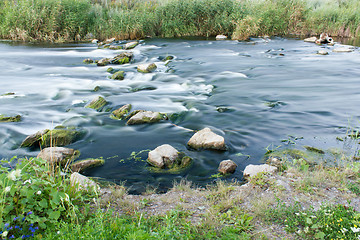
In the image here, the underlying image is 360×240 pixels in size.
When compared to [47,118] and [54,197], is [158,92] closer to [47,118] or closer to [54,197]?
[47,118]

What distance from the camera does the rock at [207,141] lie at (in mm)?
5207

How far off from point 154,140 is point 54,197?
3100mm

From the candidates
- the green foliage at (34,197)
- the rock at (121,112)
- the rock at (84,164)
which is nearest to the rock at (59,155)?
the rock at (84,164)

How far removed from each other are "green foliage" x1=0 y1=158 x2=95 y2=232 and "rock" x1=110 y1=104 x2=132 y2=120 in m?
3.97

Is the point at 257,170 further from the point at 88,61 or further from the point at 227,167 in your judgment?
the point at 88,61

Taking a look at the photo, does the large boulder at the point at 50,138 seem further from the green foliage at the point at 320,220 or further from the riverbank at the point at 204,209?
the green foliage at the point at 320,220

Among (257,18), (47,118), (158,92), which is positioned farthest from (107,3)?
(47,118)

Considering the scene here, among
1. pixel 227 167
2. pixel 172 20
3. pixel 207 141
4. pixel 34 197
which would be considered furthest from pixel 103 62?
pixel 34 197

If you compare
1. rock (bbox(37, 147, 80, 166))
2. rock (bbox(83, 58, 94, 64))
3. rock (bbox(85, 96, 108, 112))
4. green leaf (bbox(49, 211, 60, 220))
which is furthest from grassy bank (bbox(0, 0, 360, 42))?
green leaf (bbox(49, 211, 60, 220))

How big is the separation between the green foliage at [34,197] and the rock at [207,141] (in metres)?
2.70

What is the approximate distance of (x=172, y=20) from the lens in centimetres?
1980

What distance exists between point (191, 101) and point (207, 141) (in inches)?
118

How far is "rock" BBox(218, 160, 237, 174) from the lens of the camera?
4484 millimetres

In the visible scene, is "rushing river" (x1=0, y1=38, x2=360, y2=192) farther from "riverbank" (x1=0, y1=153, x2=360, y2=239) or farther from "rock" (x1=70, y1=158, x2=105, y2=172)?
"riverbank" (x1=0, y1=153, x2=360, y2=239)
